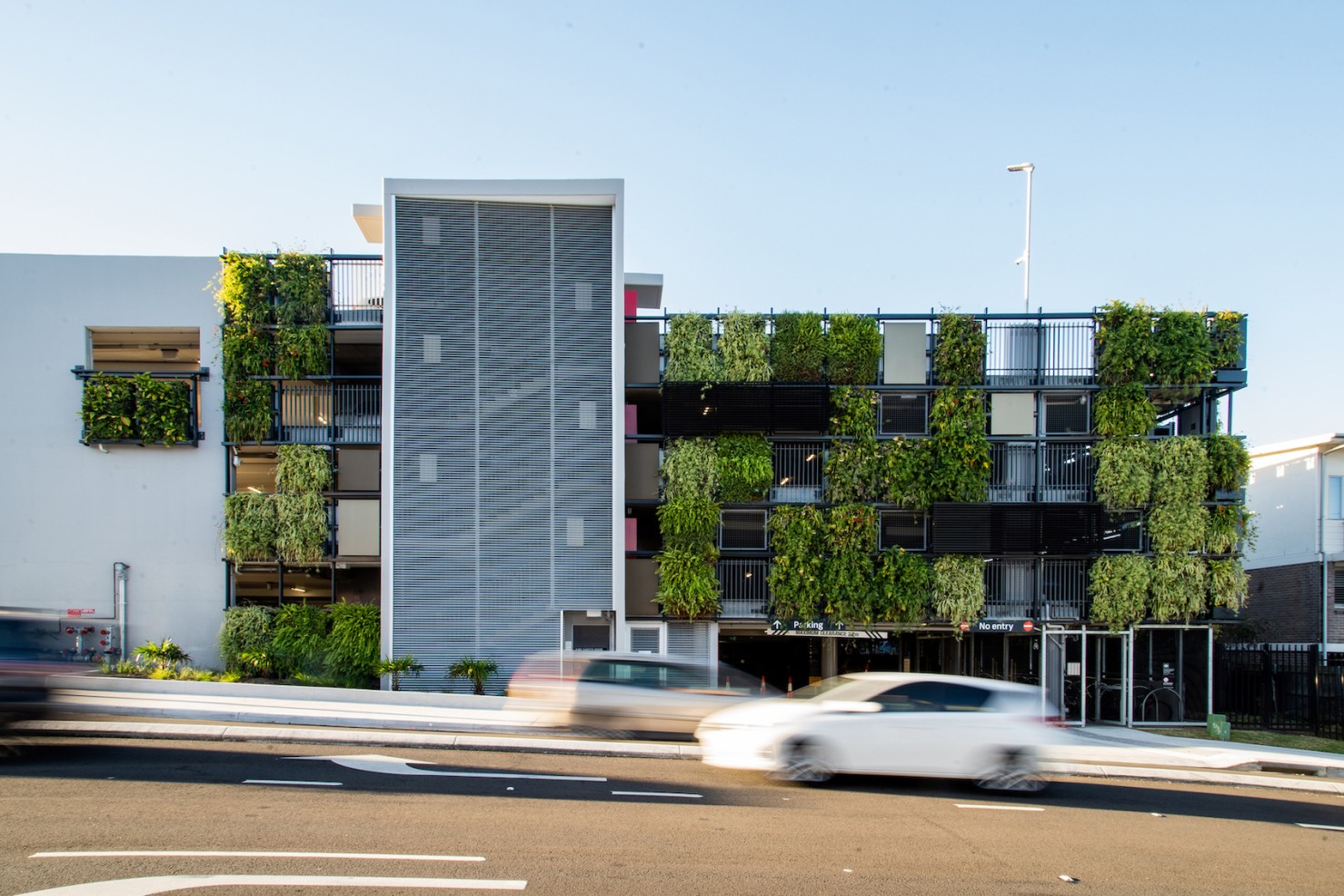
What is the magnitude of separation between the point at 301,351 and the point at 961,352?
1756cm

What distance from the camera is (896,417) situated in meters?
27.6

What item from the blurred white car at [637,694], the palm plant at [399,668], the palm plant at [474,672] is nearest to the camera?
the blurred white car at [637,694]

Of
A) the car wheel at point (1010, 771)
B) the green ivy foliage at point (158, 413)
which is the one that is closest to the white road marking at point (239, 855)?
the car wheel at point (1010, 771)

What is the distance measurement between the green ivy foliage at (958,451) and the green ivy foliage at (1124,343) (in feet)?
11.7

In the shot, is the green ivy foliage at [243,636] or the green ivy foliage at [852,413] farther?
the green ivy foliage at [852,413]

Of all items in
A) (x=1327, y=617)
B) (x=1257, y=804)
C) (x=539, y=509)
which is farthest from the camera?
(x=1327, y=617)

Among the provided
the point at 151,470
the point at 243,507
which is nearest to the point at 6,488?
the point at 151,470

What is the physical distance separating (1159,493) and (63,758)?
25.0m

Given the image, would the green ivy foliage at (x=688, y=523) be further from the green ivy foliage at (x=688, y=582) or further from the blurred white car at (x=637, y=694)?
the blurred white car at (x=637, y=694)

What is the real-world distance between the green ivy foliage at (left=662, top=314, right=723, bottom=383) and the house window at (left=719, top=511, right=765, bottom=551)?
12.2 feet

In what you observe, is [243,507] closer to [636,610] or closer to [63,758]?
[636,610]

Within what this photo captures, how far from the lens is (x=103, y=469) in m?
27.2

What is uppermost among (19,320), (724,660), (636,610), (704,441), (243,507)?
(19,320)

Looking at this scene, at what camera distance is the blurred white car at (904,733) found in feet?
40.5
